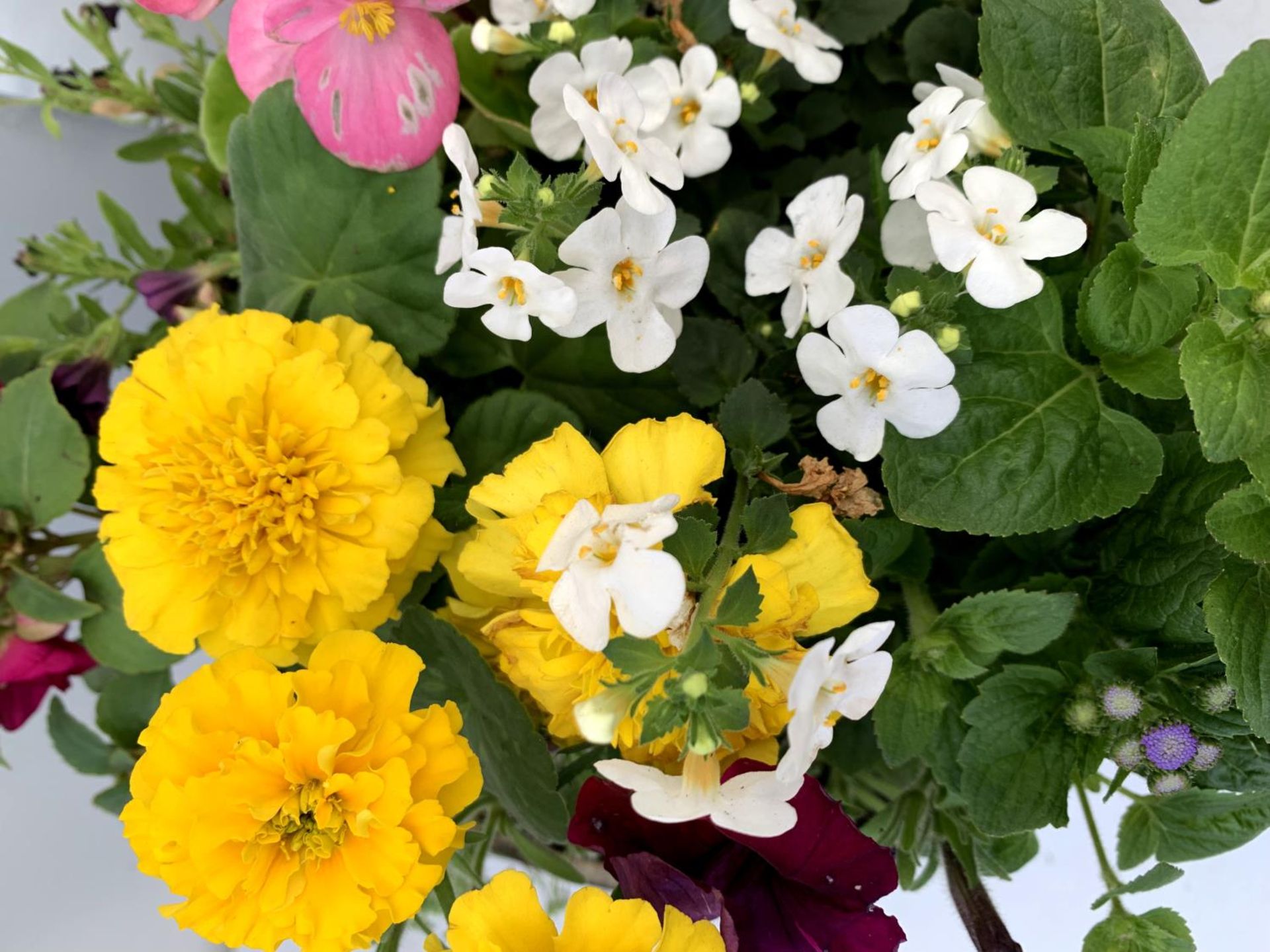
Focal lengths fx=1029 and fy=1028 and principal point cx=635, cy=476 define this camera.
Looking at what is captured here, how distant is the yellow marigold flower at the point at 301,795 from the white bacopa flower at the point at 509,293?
0.48ft

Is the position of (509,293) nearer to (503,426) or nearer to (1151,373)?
A: (503,426)

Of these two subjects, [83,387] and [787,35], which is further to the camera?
[83,387]

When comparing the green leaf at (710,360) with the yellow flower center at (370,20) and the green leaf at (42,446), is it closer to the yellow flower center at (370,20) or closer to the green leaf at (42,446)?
the yellow flower center at (370,20)

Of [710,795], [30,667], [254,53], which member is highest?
[254,53]

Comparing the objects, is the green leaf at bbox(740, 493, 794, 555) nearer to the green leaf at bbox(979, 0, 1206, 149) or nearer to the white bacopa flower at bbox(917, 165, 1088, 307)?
the white bacopa flower at bbox(917, 165, 1088, 307)

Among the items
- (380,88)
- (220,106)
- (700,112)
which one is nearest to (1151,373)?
(700,112)

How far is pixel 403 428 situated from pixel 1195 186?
1.14 ft

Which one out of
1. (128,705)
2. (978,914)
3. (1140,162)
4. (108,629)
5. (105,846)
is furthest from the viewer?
(105,846)

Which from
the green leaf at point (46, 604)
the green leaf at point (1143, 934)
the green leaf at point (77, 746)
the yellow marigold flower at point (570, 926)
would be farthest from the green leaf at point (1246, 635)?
the green leaf at point (77, 746)

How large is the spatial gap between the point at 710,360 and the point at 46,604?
40cm

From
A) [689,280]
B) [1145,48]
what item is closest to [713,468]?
[689,280]

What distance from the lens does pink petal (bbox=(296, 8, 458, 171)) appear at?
0.51 metres

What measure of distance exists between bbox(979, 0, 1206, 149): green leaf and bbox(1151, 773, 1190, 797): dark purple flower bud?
11.5 inches

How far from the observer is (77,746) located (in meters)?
0.74
